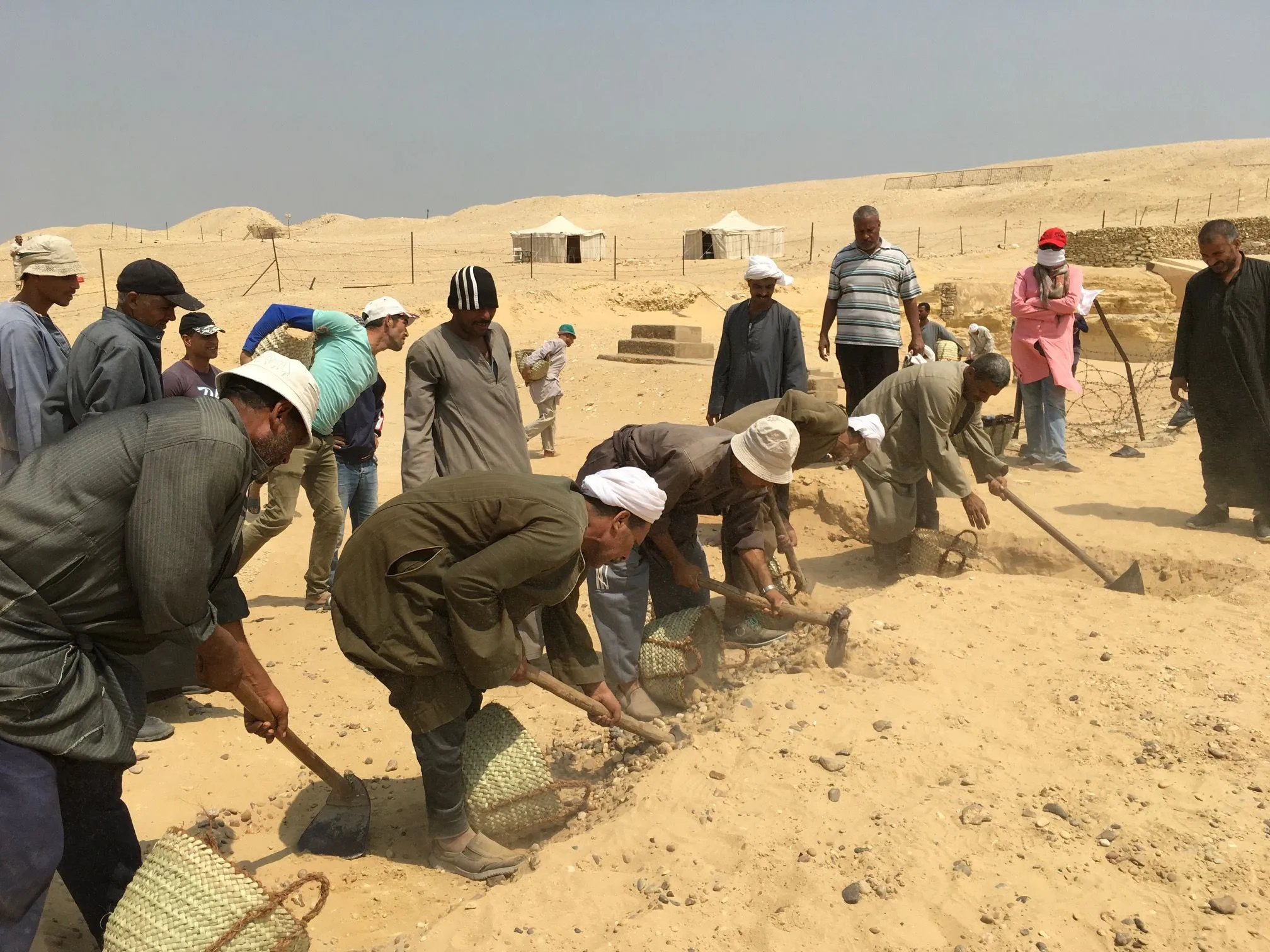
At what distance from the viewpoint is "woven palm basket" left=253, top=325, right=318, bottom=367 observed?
17.0 feet

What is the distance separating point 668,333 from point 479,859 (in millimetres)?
11768

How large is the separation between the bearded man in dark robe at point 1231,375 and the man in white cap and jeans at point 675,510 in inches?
140

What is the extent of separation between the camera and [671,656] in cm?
456

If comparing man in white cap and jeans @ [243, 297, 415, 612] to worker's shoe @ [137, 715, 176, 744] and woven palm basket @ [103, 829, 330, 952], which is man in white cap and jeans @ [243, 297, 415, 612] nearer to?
worker's shoe @ [137, 715, 176, 744]

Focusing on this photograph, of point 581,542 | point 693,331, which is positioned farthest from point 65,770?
point 693,331

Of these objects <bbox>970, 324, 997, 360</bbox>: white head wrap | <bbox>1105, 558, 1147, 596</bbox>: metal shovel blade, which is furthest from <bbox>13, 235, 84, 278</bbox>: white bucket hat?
<bbox>970, 324, 997, 360</bbox>: white head wrap

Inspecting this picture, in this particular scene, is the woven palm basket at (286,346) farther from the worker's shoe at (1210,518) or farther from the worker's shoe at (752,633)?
the worker's shoe at (1210,518)

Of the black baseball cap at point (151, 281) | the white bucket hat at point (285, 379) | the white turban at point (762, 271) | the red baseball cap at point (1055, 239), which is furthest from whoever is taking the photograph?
the red baseball cap at point (1055, 239)

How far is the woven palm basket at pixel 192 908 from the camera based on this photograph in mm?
2637

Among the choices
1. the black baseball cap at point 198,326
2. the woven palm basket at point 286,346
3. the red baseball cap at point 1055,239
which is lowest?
the woven palm basket at point 286,346

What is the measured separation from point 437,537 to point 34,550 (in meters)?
1.14

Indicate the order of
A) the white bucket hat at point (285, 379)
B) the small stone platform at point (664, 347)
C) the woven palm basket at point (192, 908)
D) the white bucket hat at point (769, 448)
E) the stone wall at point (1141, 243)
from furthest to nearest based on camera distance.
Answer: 1. the stone wall at point (1141, 243)
2. the small stone platform at point (664, 347)
3. the white bucket hat at point (769, 448)
4. the woven palm basket at point (192, 908)
5. the white bucket hat at point (285, 379)

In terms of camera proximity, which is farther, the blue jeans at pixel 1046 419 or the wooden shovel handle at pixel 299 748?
the blue jeans at pixel 1046 419

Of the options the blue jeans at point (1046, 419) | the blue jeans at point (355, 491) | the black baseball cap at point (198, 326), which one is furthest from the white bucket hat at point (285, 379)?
the blue jeans at point (1046, 419)
